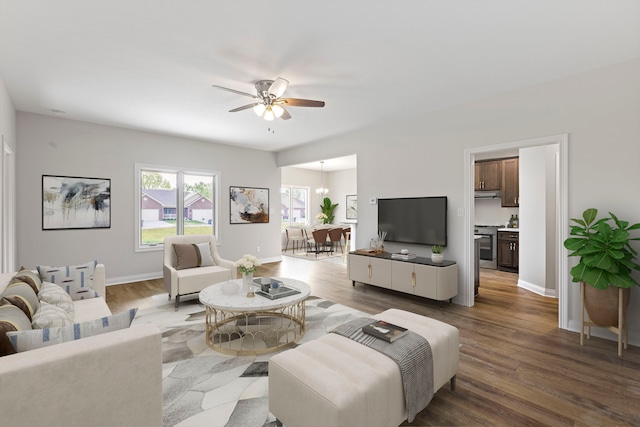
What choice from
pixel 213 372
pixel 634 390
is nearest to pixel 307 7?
pixel 213 372

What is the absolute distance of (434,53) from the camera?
9.05 ft

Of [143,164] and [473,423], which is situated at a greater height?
[143,164]

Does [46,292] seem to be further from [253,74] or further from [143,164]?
[143,164]

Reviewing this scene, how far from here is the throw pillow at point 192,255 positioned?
4.25 meters

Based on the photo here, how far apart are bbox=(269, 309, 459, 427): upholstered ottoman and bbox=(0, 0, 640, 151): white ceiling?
7.65ft

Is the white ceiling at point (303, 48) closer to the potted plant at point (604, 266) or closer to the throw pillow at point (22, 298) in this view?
the potted plant at point (604, 266)

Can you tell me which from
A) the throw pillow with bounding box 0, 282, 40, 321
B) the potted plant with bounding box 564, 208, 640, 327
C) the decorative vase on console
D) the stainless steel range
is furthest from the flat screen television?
the throw pillow with bounding box 0, 282, 40, 321

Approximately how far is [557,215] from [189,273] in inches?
182

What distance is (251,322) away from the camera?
3.44m

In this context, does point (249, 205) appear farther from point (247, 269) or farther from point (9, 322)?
point (9, 322)

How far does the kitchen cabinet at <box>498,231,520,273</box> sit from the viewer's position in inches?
242

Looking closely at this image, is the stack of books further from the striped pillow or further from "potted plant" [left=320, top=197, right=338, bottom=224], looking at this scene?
"potted plant" [left=320, top=197, right=338, bottom=224]

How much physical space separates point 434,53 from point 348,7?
1.07 m

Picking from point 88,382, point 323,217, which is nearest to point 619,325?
point 88,382
